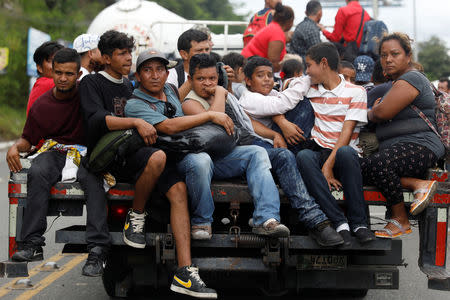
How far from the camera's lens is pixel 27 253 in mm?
4723

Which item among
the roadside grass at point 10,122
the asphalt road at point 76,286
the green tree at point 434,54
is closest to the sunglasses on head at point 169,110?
the asphalt road at point 76,286

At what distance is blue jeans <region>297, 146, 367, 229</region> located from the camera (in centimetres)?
472

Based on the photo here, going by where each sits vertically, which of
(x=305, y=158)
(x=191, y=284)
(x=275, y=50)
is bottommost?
(x=191, y=284)

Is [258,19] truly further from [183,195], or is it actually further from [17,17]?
[17,17]

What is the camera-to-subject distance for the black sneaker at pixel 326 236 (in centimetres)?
459

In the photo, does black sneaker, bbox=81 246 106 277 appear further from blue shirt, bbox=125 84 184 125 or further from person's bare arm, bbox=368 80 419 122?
person's bare arm, bbox=368 80 419 122

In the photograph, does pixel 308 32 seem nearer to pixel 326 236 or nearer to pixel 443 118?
pixel 443 118

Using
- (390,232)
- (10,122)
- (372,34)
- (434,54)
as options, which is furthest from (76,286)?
(434,54)

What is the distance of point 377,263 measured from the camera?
490cm

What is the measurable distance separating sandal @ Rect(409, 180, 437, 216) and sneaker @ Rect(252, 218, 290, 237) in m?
0.93

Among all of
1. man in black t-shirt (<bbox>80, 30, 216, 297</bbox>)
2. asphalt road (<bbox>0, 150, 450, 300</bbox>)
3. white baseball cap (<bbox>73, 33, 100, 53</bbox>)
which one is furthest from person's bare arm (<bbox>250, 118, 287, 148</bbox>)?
white baseball cap (<bbox>73, 33, 100, 53</bbox>)

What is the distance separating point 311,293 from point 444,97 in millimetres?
2139

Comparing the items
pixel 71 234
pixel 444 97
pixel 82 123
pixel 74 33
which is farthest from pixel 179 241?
pixel 74 33

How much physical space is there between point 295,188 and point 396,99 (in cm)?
114
